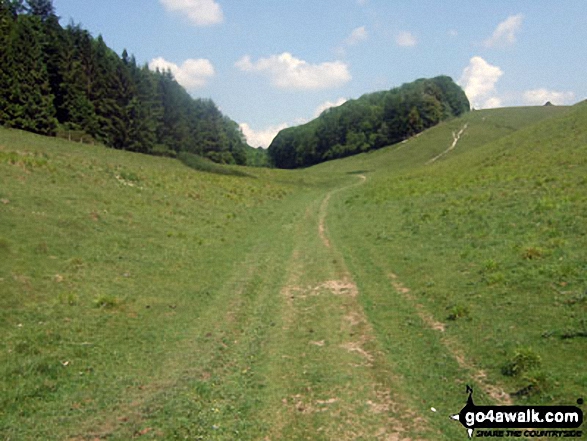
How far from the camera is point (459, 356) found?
8.83m

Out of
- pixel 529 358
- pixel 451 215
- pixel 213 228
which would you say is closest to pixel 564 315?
pixel 529 358

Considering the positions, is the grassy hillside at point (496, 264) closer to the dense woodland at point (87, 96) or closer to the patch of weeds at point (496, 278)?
the patch of weeds at point (496, 278)

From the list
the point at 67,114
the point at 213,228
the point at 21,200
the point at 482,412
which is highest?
the point at 67,114

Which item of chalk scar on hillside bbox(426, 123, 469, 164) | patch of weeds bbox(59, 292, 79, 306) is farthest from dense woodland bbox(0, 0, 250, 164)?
patch of weeds bbox(59, 292, 79, 306)

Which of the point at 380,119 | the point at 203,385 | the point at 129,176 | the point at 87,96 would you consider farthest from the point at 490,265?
the point at 380,119

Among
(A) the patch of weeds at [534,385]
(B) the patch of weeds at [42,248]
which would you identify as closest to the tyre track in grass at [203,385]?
(A) the patch of weeds at [534,385]

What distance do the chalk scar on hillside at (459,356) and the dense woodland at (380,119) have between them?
114 m

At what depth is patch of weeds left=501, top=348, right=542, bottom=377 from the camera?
7.68 meters

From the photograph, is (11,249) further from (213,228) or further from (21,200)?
(213,228)

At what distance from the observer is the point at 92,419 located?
22.1 ft

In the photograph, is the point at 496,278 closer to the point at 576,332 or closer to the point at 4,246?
the point at 576,332

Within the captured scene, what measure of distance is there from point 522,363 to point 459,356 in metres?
1.33

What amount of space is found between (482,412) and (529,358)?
1.76 metres

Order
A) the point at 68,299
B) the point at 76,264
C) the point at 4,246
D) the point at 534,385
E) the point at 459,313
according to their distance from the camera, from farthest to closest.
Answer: the point at 76,264
the point at 4,246
the point at 68,299
the point at 459,313
the point at 534,385
